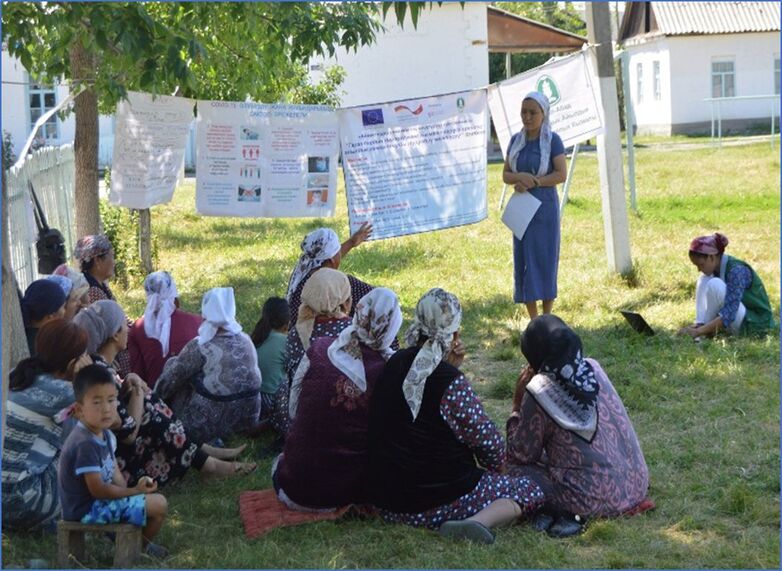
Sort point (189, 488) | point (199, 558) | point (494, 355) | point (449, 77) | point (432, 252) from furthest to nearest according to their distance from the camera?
1. point (449, 77)
2. point (432, 252)
3. point (494, 355)
4. point (189, 488)
5. point (199, 558)

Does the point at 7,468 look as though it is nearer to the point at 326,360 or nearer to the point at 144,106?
the point at 326,360

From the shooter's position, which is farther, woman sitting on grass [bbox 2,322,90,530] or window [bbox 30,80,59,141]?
window [bbox 30,80,59,141]

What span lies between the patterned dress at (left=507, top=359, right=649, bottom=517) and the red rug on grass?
0.83 metres

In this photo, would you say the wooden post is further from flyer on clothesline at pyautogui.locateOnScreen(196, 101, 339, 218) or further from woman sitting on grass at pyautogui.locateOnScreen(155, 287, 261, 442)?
woman sitting on grass at pyautogui.locateOnScreen(155, 287, 261, 442)

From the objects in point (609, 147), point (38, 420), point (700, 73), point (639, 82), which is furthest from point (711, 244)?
point (639, 82)

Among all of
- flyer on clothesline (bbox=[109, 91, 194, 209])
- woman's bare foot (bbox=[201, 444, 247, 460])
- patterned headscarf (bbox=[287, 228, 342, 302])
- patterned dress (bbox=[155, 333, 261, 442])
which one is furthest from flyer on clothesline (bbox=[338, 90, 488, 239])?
woman's bare foot (bbox=[201, 444, 247, 460])

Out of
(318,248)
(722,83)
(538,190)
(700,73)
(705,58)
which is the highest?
(705,58)

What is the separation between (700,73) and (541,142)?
32.7 metres

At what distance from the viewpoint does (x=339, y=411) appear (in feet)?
15.1

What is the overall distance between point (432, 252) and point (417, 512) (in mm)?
7363

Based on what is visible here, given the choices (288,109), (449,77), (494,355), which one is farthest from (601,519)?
(449,77)

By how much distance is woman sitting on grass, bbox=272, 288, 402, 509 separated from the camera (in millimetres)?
4598

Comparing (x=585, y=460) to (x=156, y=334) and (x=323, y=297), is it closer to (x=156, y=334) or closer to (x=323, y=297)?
(x=323, y=297)

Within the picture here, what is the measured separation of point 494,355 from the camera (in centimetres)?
769
